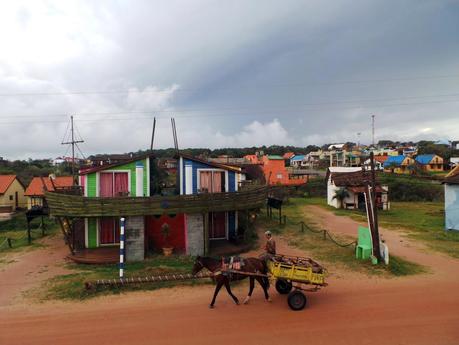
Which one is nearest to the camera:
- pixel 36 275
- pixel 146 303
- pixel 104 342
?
pixel 104 342

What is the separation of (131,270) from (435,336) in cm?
1144

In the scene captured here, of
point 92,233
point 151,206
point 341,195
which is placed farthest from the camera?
point 341,195

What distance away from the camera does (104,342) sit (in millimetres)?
8531

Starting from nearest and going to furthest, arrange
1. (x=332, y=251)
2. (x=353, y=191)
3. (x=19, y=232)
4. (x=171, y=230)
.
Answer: (x=332, y=251) < (x=171, y=230) < (x=19, y=232) < (x=353, y=191)

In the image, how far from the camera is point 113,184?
18422 mm

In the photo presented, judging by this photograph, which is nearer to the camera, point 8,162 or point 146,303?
point 146,303

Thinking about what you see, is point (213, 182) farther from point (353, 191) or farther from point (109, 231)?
point (353, 191)

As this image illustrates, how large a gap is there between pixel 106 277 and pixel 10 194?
41442mm

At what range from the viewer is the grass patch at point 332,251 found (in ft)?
45.8

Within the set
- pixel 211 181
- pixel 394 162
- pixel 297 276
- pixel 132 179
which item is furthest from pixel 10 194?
pixel 394 162

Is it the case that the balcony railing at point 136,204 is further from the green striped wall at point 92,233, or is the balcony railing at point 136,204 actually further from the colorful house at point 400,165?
the colorful house at point 400,165

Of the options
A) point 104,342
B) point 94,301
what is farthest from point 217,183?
point 104,342

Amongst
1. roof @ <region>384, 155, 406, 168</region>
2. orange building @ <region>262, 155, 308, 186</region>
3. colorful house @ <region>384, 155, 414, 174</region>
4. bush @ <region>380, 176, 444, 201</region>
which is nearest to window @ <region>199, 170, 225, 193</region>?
bush @ <region>380, 176, 444, 201</region>

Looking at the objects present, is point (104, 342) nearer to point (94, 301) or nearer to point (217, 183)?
point (94, 301)
